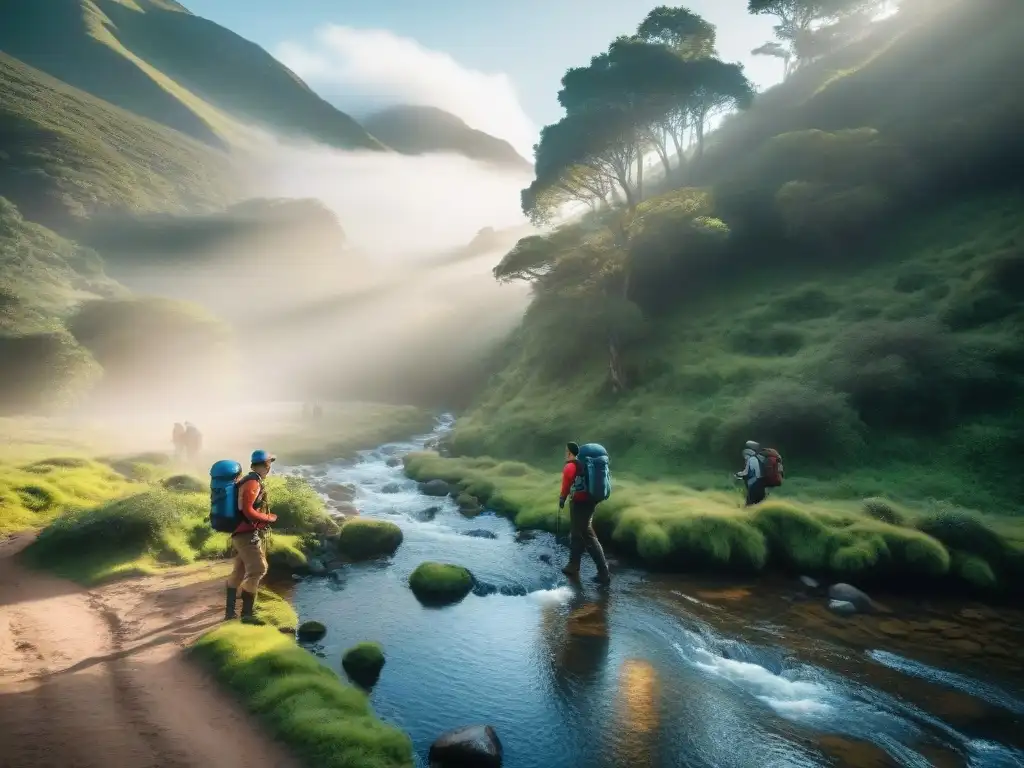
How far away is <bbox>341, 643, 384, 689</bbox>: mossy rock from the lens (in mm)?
11641

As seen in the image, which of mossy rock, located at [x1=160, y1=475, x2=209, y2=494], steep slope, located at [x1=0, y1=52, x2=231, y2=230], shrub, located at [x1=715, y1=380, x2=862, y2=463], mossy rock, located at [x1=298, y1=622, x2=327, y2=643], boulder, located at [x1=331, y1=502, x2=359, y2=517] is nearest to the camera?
mossy rock, located at [x1=298, y1=622, x2=327, y2=643]

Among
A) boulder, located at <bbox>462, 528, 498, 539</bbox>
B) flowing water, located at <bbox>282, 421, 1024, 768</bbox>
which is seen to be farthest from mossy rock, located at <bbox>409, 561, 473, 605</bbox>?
boulder, located at <bbox>462, 528, 498, 539</bbox>

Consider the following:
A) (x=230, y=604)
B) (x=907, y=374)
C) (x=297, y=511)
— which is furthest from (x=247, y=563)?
(x=907, y=374)

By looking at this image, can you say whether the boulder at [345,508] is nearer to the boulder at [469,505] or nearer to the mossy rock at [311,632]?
the boulder at [469,505]

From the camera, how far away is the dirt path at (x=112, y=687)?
317 inches

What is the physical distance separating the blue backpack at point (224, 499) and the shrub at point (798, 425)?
2295 centimetres

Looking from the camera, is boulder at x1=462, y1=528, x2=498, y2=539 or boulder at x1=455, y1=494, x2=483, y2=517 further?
boulder at x1=455, y1=494, x2=483, y2=517

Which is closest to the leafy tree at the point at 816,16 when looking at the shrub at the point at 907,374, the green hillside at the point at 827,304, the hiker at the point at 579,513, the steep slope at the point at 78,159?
the green hillside at the point at 827,304

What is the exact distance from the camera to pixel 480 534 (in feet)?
75.7

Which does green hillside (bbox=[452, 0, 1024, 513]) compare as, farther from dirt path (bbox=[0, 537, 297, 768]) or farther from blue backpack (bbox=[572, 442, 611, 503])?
dirt path (bbox=[0, 537, 297, 768])

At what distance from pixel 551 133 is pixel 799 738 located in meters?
38.2

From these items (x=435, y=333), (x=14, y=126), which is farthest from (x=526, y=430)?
(x=14, y=126)

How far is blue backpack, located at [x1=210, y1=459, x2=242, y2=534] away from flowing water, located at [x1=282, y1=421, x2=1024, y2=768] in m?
3.66

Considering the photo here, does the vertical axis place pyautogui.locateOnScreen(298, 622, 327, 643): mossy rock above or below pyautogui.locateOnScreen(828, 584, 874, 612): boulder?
above
